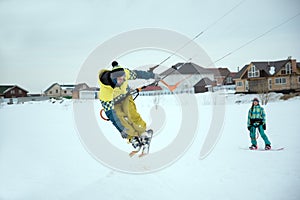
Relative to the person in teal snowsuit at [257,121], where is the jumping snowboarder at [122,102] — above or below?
above

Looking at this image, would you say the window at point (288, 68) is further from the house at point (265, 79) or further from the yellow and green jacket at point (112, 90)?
the yellow and green jacket at point (112, 90)

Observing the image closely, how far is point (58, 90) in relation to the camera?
284 centimetres

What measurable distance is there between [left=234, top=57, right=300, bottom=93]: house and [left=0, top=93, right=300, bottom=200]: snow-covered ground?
2.65ft

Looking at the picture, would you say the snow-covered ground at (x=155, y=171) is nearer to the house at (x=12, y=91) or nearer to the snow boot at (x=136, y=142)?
the house at (x=12, y=91)

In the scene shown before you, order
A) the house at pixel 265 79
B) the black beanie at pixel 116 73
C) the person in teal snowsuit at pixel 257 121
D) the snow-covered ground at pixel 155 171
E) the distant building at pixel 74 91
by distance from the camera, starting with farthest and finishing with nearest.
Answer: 1. the house at pixel 265 79
2. the person in teal snowsuit at pixel 257 121
3. the snow-covered ground at pixel 155 171
4. the distant building at pixel 74 91
5. the black beanie at pixel 116 73

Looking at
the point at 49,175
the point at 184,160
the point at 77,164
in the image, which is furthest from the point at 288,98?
the point at 49,175

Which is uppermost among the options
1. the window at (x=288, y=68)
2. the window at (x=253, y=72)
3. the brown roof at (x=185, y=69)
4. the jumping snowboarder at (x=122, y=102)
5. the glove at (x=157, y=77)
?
the window at (x=253, y=72)

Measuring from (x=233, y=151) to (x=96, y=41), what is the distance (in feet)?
7.79

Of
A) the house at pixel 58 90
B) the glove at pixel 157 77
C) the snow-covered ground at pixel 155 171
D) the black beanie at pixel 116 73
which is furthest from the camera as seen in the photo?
the house at pixel 58 90

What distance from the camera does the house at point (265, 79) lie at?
4582mm

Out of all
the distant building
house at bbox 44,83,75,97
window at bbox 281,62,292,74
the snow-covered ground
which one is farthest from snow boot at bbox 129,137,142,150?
window at bbox 281,62,292,74

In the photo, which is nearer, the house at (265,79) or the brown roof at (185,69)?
the brown roof at (185,69)

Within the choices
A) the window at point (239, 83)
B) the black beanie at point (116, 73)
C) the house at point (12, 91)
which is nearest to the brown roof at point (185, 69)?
the black beanie at point (116, 73)

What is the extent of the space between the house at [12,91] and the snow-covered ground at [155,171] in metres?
0.15
